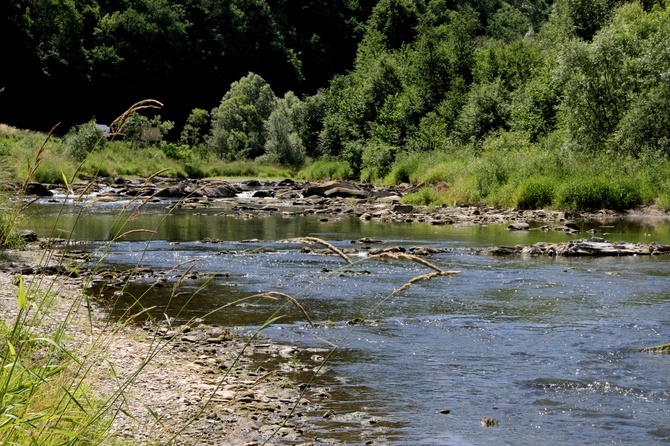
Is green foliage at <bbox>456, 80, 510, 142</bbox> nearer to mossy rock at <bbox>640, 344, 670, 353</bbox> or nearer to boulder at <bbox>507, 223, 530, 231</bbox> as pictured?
boulder at <bbox>507, 223, 530, 231</bbox>

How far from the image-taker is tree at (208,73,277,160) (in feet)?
224

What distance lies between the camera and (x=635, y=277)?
15500 millimetres

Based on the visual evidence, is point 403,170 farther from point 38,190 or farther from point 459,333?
point 459,333

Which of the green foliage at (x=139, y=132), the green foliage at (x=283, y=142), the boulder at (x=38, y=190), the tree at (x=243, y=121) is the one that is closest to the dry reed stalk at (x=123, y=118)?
the boulder at (x=38, y=190)

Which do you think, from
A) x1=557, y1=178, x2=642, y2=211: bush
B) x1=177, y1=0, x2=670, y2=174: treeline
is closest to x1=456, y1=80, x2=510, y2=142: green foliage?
x1=177, y1=0, x2=670, y2=174: treeline

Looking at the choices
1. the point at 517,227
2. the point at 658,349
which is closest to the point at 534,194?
the point at 517,227

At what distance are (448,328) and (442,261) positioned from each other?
629 cm

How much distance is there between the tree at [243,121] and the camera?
2685 inches

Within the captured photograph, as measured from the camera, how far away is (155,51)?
3792 inches

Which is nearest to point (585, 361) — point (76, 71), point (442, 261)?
point (442, 261)

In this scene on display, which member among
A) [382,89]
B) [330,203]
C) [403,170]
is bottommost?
[330,203]

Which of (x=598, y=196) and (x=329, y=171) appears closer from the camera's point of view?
(x=598, y=196)

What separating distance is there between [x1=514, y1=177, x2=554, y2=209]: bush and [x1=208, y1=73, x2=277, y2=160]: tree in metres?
38.2

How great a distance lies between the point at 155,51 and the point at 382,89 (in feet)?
146
